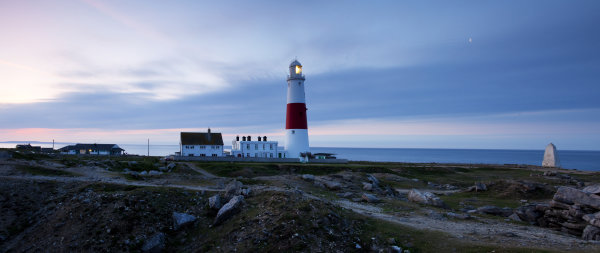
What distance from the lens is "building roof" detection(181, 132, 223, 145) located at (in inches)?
2867

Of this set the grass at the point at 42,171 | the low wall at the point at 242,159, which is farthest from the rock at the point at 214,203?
the low wall at the point at 242,159

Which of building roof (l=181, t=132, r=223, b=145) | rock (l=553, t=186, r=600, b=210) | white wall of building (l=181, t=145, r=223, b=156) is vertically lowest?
A: rock (l=553, t=186, r=600, b=210)

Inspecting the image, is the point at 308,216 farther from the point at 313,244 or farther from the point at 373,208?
the point at 373,208

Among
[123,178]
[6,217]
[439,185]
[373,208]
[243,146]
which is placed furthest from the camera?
[243,146]

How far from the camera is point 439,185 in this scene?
46750mm

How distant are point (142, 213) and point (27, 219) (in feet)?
26.1

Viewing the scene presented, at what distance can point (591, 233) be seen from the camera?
1734cm

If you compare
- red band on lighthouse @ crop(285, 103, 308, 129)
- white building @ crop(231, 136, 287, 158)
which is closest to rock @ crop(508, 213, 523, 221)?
red band on lighthouse @ crop(285, 103, 308, 129)

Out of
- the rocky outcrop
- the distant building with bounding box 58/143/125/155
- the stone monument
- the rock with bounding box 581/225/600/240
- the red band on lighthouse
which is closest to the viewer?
the rock with bounding box 581/225/600/240

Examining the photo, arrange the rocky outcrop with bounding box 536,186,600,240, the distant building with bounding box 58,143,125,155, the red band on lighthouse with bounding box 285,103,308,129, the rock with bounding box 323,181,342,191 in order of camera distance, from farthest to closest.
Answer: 1. the distant building with bounding box 58,143,125,155
2. the red band on lighthouse with bounding box 285,103,308,129
3. the rock with bounding box 323,181,342,191
4. the rocky outcrop with bounding box 536,186,600,240

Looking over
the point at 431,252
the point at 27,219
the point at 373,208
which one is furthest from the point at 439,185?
the point at 27,219

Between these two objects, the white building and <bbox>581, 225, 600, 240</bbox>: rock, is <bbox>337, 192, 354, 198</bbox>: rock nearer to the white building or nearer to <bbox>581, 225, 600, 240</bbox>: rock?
<bbox>581, 225, 600, 240</bbox>: rock

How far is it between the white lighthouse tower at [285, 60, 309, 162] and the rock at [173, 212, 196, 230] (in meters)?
43.9

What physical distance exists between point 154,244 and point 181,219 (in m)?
2.07
